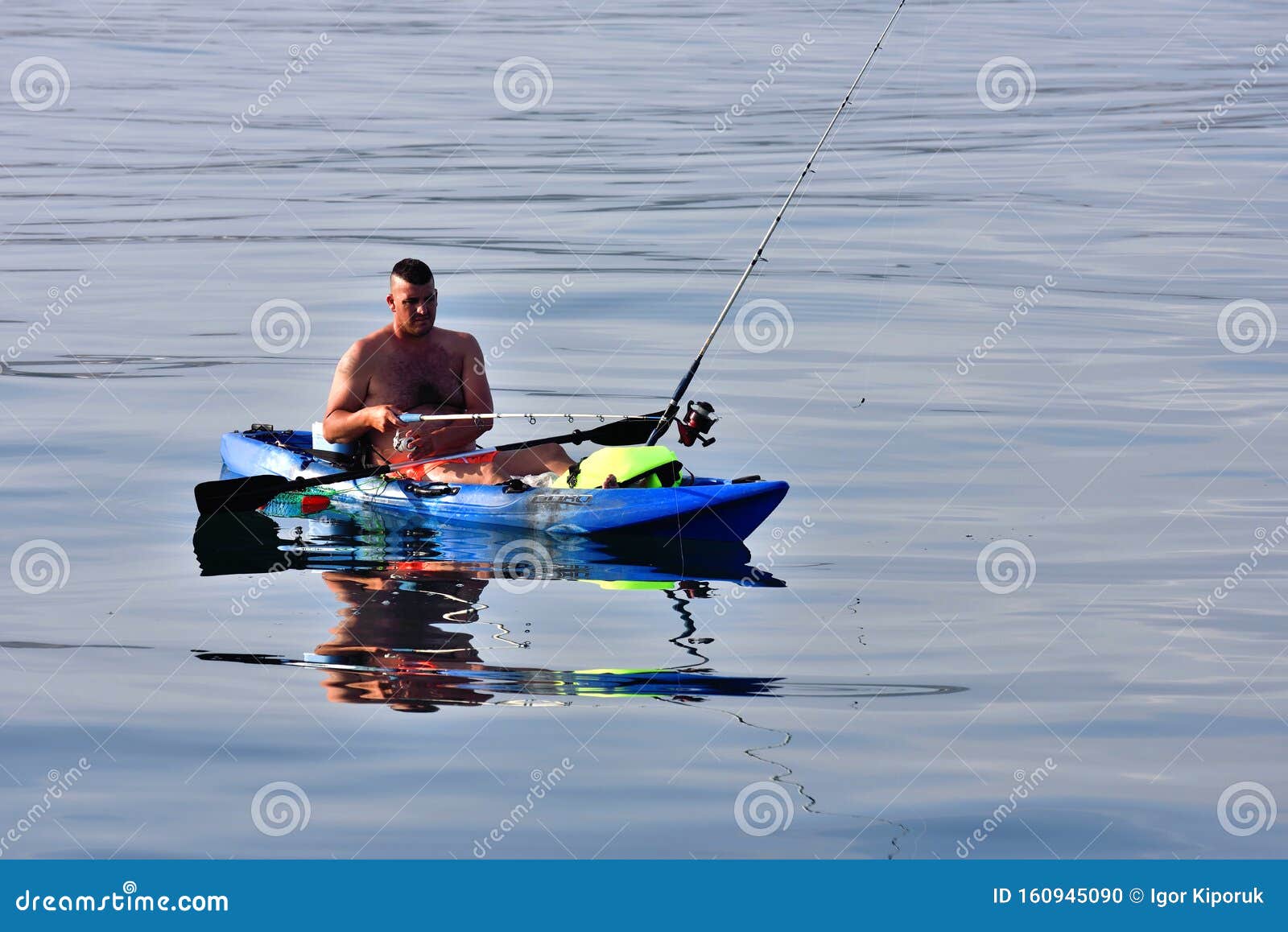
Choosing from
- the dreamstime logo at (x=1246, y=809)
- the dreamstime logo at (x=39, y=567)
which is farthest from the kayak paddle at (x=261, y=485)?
the dreamstime logo at (x=1246, y=809)

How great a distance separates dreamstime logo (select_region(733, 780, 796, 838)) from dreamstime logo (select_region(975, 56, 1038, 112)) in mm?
25494

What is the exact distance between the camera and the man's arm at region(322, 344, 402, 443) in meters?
10.6

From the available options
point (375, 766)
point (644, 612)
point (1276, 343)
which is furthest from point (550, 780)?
point (1276, 343)

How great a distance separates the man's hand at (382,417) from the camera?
10320 millimetres

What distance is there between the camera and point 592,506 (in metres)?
9.98

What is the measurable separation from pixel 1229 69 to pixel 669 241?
1931 cm

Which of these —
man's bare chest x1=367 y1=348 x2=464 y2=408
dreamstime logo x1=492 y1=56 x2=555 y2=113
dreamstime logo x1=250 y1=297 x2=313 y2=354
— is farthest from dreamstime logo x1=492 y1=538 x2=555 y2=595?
dreamstime logo x1=492 y1=56 x2=555 y2=113

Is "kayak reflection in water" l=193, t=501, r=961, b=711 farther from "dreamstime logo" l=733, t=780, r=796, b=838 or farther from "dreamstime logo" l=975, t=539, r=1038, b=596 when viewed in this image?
"dreamstime logo" l=975, t=539, r=1038, b=596

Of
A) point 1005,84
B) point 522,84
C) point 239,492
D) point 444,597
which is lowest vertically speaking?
point 444,597
